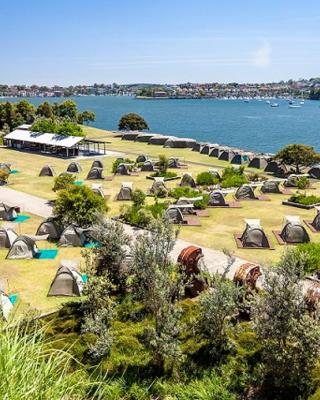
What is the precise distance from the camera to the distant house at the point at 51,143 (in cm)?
6609

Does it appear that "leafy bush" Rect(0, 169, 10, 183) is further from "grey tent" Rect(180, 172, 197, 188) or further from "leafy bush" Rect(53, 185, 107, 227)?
"leafy bush" Rect(53, 185, 107, 227)

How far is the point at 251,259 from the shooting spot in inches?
1086

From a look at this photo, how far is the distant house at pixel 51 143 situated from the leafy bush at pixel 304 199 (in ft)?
111

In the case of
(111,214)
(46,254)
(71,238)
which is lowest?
(46,254)

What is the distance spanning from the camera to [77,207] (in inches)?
1205

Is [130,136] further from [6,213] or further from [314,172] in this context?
[6,213]

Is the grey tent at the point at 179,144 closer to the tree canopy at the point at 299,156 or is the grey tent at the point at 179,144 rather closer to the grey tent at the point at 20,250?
the tree canopy at the point at 299,156

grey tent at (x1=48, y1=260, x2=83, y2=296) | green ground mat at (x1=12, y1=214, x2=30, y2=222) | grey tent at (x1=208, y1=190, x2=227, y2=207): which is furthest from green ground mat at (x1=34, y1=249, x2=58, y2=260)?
grey tent at (x1=208, y1=190, x2=227, y2=207)

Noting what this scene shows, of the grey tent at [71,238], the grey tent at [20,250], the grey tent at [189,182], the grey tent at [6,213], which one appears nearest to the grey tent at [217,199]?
the grey tent at [189,182]

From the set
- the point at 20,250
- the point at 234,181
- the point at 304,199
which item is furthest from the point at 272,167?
the point at 20,250

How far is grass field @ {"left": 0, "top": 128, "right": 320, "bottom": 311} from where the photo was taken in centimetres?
2414

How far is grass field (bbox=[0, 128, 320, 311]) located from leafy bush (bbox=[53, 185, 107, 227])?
2343 mm

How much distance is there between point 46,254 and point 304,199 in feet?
75.6

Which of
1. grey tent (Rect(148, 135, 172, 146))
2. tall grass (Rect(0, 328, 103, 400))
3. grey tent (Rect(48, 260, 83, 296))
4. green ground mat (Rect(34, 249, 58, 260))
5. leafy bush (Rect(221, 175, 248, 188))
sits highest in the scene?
tall grass (Rect(0, 328, 103, 400))
